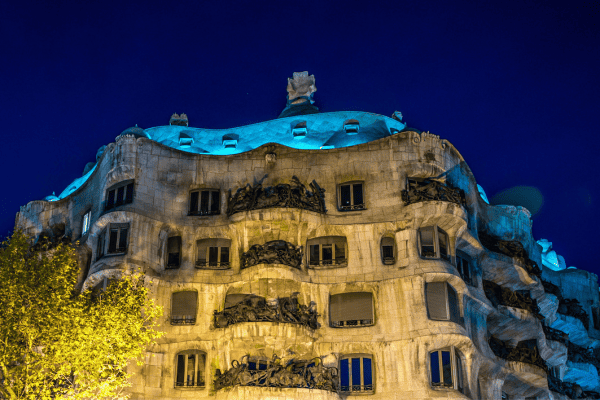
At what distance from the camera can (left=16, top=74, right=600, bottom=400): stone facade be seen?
44.2 metres

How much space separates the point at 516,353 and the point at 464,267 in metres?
6.28

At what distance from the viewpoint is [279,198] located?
47.2 meters

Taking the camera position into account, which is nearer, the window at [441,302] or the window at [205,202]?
the window at [441,302]

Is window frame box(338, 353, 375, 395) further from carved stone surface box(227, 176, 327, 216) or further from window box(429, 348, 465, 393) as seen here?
carved stone surface box(227, 176, 327, 216)

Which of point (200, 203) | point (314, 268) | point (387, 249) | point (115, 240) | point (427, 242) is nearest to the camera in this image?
point (115, 240)

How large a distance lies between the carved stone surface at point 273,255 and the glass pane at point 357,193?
4651 millimetres

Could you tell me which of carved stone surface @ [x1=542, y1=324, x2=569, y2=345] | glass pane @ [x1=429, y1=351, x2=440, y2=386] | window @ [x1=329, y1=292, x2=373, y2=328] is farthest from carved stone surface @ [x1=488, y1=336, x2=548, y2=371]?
window @ [x1=329, y1=292, x2=373, y2=328]

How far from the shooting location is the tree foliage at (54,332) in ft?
118

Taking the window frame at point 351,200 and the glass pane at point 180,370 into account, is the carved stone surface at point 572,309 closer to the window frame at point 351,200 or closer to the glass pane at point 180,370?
the window frame at point 351,200

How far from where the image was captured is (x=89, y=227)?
50.1 m

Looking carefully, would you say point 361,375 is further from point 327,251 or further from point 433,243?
point 433,243

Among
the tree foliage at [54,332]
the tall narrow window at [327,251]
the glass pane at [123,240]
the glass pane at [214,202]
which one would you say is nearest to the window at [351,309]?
the tall narrow window at [327,251]

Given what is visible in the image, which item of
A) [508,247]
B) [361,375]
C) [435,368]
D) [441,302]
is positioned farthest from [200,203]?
[508,247]

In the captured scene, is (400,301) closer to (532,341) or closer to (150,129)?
(532,341)
